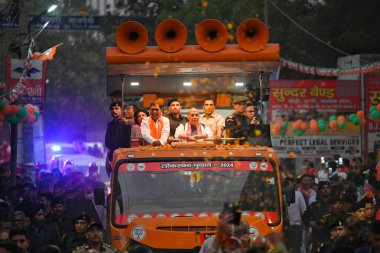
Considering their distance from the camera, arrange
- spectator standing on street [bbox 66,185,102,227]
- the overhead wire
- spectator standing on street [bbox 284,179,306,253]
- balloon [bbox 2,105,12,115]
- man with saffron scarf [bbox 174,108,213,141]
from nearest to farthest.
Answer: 1. man with saffron scarf [bbox 174,108,213,141]
2. spectator standing on street [bbox 284,179,306,253]
3. spectator standing on street [bbox 66,185,102,227]
4. balloon [bbox 2,105,12,115]
5. the overhead wire

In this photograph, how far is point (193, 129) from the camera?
14.5 metres

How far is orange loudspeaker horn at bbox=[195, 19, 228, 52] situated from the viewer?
583 inches

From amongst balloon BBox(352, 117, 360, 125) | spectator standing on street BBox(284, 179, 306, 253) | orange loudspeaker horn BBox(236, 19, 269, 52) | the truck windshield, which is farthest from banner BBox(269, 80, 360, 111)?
the truck windshield

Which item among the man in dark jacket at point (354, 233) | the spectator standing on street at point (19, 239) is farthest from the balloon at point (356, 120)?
the spectator standing on street at point (19, 239)

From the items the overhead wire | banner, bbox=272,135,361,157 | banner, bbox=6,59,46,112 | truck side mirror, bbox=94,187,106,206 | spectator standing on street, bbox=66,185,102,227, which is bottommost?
spectator standing on street, bbox=66,185,102,227

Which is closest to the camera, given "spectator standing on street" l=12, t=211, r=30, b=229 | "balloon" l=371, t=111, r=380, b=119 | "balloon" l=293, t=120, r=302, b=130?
"spectator standing on street" l=12, t=211, r=30, b=229

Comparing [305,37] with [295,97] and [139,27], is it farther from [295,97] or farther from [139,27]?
[139,27]

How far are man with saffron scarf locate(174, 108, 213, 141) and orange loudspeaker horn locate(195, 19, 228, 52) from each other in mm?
944

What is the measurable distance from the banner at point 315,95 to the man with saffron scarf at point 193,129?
15.5 m

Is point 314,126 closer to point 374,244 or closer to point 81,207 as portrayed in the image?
point 81,207

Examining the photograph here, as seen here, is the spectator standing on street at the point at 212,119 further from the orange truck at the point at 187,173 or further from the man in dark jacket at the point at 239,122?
the orange truck at the point at 187,173

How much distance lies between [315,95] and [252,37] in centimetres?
1606

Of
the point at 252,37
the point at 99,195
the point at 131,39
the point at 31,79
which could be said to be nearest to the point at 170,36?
the point at 131,39

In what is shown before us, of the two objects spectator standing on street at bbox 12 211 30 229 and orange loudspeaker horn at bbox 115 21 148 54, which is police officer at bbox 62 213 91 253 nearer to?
spectator standing on street at bbox 12 211 30 229
